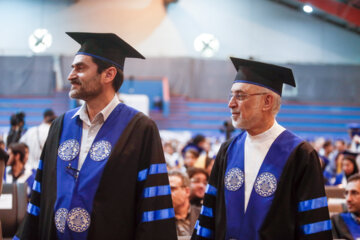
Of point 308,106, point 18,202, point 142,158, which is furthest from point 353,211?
point 308,106

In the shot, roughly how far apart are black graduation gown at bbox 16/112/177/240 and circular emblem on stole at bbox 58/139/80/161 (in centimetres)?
5

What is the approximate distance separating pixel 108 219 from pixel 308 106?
53.1ft

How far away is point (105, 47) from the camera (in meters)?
2.83

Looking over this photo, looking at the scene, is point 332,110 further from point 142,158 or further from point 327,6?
point 142,158

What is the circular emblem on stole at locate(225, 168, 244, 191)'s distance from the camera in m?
2.85

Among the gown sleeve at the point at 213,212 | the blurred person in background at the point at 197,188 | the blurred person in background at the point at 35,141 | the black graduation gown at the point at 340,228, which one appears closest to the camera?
the gown sleeve at the point at 213,212

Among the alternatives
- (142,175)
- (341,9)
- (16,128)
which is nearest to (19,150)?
(16,128)

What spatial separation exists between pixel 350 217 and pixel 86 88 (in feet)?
10.1

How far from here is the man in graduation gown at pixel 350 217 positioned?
4.52m

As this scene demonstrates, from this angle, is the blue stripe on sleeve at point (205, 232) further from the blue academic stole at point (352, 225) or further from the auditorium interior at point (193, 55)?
the auditorium interior at point (193, 55)

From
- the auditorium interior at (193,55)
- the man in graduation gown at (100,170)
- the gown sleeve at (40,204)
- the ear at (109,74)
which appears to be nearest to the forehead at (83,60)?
the man in graduation gown at (100,170)

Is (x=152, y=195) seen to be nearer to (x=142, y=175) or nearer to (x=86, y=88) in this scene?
(x=142, y=175)

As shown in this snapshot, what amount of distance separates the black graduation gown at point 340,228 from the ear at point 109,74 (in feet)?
9.51

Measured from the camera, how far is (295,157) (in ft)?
9.17
